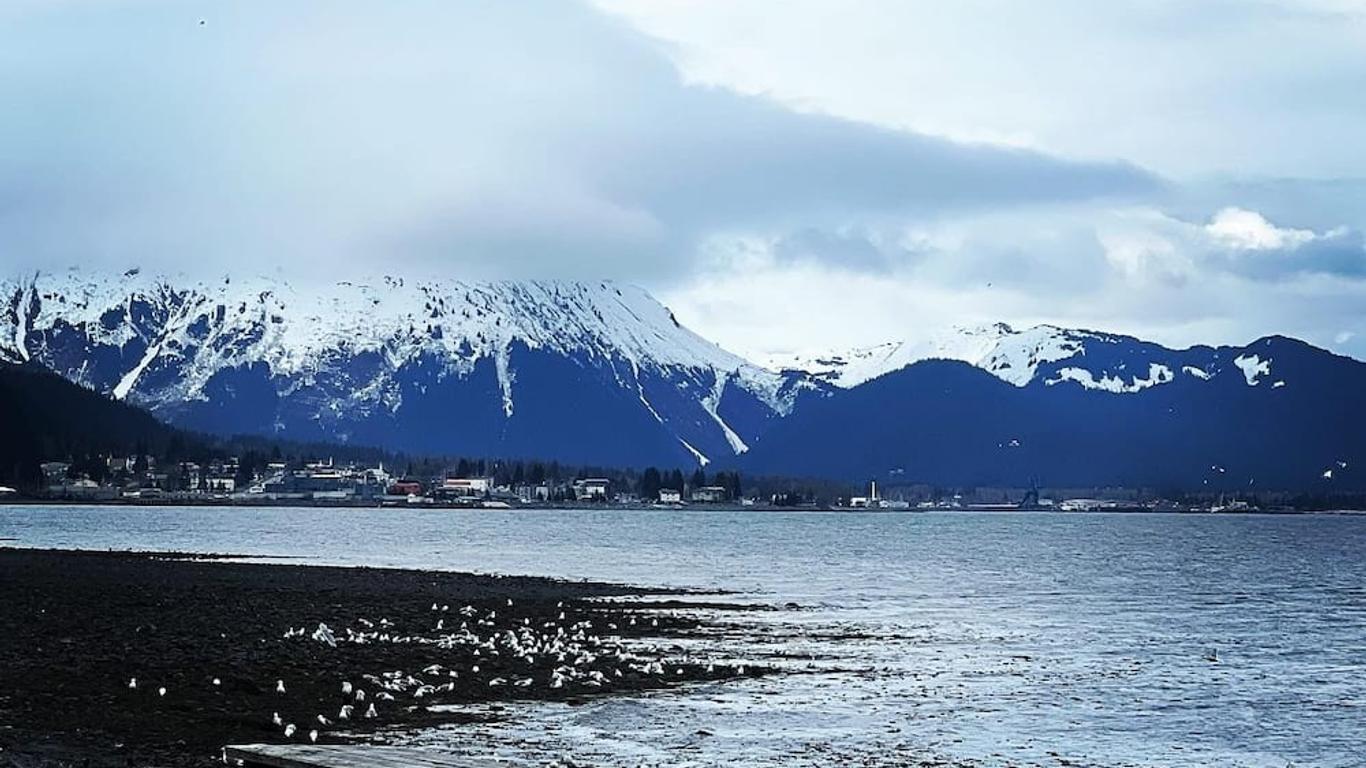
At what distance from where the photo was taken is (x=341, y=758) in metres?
26.1

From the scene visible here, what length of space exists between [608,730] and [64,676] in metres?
12.6

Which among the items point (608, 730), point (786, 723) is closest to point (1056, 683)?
point (786, 723)

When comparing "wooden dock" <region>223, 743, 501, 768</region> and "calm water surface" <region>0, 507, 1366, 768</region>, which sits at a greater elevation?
"wooden dock" <region>223, 743, 501, 768</region>

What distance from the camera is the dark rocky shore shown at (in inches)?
1312

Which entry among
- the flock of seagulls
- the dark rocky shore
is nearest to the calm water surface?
the flock of seagulls

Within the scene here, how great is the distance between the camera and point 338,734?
111 ft

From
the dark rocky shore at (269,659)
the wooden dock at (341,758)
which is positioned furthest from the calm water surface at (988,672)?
the wooden dock at (341,758)

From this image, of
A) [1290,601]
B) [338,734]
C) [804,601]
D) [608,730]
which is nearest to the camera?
[338,734]

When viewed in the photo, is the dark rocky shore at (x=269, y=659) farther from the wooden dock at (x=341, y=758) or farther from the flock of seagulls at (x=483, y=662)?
the wooden dock at (x=341, y=758)

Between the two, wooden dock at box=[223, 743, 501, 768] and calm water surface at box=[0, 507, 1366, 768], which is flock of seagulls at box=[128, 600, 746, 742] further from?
wooden dock at box=[223, 743, 501, 768]

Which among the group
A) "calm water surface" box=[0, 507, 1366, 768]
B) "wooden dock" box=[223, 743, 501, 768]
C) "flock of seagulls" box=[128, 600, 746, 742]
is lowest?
"calm water surface" box=[0, 507, 1366, 768]

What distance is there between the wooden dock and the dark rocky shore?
2.20 m

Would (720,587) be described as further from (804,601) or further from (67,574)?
(67,574)

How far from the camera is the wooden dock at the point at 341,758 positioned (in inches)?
1006
